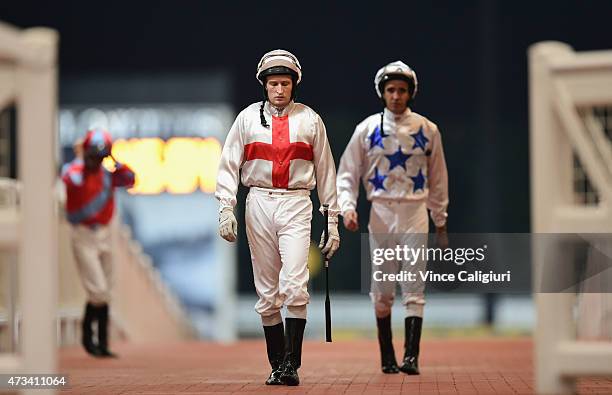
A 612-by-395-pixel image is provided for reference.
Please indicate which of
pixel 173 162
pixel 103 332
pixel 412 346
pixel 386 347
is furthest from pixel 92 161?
pixel 173 162

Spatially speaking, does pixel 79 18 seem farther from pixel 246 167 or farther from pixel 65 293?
pixel 246 167

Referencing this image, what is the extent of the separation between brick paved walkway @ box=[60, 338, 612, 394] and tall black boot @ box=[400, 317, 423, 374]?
4.6 inches

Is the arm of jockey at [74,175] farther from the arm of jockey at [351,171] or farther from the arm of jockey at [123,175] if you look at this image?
the arm of jockey at [351,171]

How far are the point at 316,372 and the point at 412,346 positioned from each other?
24.9 inches

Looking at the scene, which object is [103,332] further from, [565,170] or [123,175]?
[565,170]

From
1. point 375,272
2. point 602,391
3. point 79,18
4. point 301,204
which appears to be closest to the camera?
point 602,391

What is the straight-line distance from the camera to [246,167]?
6.83 metres

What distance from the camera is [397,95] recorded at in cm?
773

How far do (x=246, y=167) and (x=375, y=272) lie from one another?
53.8 inches

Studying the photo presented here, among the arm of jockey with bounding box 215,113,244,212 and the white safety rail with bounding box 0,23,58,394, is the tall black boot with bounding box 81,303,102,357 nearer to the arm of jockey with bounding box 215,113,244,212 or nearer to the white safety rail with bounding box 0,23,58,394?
the arm of jockey with bounding box 215,113,244,212

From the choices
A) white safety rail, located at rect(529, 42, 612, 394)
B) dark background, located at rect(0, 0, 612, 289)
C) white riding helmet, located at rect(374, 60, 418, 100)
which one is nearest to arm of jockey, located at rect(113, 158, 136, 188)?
white riding helmet, located at rect(374, 60, 418, 100)

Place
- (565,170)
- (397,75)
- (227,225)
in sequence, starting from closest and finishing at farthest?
(565,170)
(227,225)
(397,75)

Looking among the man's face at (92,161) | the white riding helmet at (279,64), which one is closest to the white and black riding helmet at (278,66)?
the white riding helmet at (279,64)

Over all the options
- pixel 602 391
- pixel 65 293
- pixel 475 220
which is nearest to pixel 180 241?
pixel 475 220
